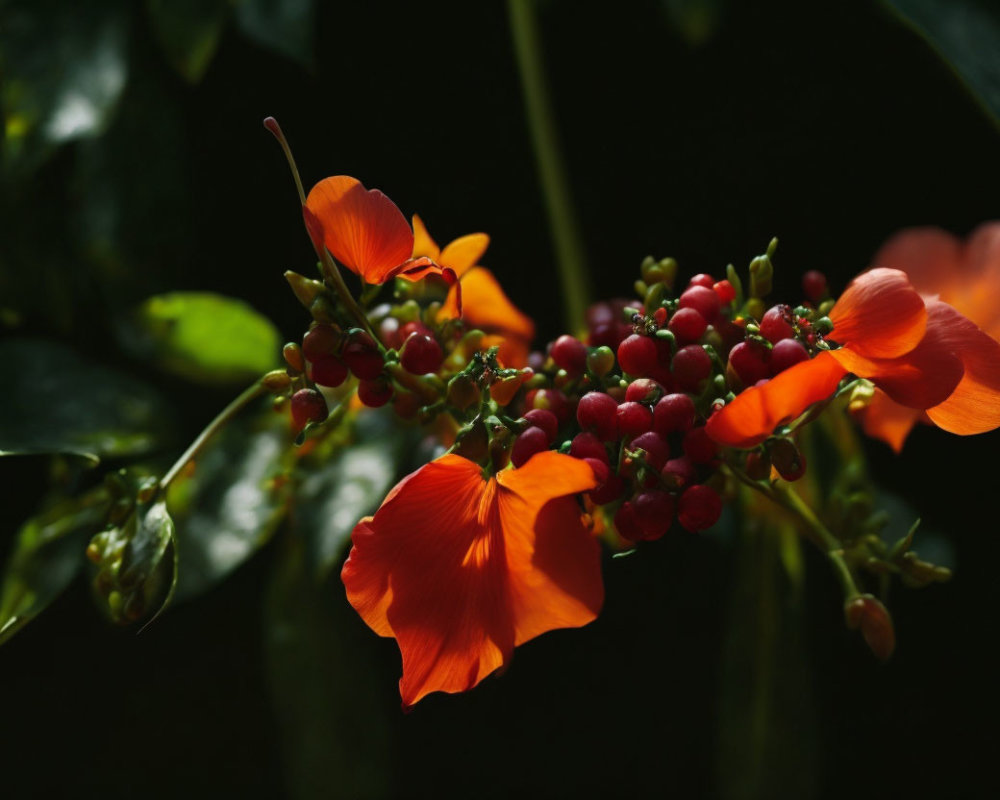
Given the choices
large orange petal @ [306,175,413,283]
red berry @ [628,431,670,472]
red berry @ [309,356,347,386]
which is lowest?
red berry @ [628,431,670,472]

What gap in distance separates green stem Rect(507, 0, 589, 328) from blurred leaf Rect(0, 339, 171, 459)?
0.28 m

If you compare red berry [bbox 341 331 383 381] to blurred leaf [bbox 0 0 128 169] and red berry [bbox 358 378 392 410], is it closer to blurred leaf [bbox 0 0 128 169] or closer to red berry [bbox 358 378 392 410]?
red berry [bbox 358 378 392 410]

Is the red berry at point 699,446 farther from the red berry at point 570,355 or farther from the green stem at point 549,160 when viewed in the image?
the green stem at point 549,160

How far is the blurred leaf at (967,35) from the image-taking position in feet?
1.52

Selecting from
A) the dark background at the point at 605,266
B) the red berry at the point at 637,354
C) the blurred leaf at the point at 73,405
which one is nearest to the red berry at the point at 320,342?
the red berry at the point at 637,354

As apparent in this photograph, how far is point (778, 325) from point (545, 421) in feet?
0.31

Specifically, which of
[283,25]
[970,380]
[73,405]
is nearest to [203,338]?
[73,405]

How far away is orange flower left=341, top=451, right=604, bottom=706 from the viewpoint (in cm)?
32

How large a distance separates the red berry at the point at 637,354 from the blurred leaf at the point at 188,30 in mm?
315

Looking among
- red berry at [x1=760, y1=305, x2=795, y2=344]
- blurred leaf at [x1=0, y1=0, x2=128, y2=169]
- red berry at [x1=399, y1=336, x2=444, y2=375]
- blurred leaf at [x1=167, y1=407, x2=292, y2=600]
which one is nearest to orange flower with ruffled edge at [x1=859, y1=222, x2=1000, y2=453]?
red berry at [x1=760, y1=305, x2=795, y2=344]

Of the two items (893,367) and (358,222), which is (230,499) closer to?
(358,222)

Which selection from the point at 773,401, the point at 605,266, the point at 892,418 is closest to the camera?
the point at 773,401

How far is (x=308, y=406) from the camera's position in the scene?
0.33 meters

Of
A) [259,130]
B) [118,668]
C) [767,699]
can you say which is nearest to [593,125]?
[259,130]
